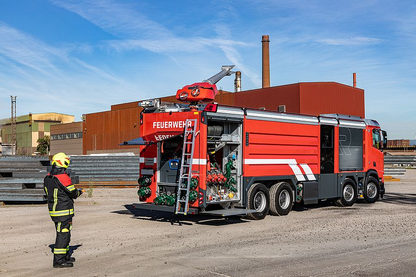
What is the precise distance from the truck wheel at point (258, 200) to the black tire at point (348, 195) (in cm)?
395

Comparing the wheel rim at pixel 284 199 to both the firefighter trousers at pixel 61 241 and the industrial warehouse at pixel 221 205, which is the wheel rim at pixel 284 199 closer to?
the industrial warehouse at pixel 221 205

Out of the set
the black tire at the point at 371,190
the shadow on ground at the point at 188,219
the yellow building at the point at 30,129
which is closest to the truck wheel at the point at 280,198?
the shadow on ground at the point at 188,219

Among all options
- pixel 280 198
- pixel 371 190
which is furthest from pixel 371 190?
pixel 280 198

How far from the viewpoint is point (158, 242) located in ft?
31.4

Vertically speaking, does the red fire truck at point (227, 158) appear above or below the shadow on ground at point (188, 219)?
above

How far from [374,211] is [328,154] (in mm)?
2221

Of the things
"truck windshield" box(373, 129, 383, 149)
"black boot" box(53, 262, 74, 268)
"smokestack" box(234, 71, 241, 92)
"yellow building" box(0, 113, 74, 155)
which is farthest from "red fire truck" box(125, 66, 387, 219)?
"yellow building" box(0, 113, 74, 155)

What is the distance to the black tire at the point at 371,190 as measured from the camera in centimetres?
1689

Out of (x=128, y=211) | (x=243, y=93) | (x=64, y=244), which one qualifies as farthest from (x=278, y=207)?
(x=243, y=93)

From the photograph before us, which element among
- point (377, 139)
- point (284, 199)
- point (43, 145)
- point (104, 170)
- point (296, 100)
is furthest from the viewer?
point (43, 145)

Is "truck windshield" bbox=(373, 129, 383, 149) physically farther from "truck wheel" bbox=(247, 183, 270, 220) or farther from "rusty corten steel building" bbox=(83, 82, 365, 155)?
"rusty corten steel building" bbox=(83, 82, 365, 155)

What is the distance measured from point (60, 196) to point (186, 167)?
4609 mm

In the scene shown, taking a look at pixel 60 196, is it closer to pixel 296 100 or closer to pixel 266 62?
pixel 296 100

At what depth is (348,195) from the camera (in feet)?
53.0
